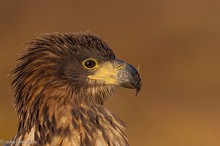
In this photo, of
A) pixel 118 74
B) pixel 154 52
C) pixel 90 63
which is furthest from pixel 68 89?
pixel 154 52

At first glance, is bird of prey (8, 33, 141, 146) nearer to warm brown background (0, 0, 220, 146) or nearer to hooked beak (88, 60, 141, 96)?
hooked beak (88, 60, 141, 96)

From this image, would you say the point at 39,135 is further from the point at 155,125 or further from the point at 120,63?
the point at 155,125

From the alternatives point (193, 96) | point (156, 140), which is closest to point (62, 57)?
point (156, 140)

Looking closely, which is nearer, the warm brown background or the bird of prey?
the bird of prey

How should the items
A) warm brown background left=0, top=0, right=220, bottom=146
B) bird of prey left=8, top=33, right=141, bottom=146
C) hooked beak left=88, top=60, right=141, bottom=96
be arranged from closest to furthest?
1. bird of prey left=8, top=33, right=141, bottom=146
2. hooked beak left=88, top=60, right=141, bottom=96
3. warm brown background left=0, top=0, right=220, bottom=146

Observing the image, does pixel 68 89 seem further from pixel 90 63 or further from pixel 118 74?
pixel 118 74

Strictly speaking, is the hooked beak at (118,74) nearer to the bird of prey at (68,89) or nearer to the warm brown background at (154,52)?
the bird of prey at (68,89)

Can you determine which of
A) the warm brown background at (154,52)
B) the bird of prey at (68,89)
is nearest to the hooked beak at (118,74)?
the bird of prey at (68,89)

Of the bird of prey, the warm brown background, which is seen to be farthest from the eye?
the warm brown background
